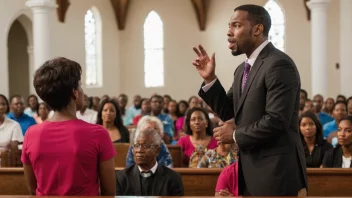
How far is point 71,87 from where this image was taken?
2.76 m

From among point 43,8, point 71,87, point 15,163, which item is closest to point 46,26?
point 43,8

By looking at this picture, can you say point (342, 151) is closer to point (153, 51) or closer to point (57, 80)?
point (57, 80)

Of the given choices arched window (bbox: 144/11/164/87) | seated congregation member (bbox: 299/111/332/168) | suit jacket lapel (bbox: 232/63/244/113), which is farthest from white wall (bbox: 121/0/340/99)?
suit jacket lapel (bbox: 232/63/244/113)

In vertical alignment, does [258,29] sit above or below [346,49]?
below

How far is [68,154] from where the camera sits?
9.05 feet

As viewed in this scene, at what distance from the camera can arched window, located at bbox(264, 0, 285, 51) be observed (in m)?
19.8

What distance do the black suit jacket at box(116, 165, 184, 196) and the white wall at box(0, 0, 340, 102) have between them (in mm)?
14129

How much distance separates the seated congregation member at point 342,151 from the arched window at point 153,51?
14.4 meters

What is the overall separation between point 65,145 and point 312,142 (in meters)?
4.44

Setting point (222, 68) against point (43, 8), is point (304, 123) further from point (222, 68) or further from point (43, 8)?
point (222, 68)

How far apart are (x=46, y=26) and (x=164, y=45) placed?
7.94 m

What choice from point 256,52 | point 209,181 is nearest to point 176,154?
point 209,181

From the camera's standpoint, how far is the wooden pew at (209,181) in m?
5.05

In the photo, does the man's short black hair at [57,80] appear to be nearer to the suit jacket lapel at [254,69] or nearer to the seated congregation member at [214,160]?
the suit jacket lapel at [254,69]
